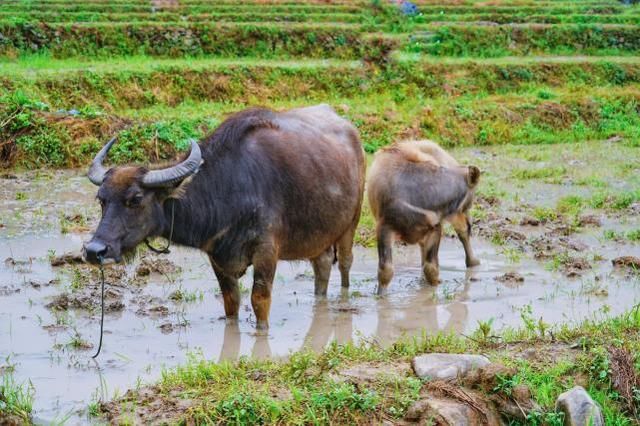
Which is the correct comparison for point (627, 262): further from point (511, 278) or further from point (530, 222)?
point (530, 222)

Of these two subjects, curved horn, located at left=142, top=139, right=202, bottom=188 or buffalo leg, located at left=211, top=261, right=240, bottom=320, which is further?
buffalo leg, located at left=211, top=261, right=240, bottom=320

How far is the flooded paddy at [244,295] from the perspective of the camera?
584cm

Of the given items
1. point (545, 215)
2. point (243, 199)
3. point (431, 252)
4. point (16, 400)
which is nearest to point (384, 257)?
point (431, 252)

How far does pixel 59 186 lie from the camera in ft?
34.3

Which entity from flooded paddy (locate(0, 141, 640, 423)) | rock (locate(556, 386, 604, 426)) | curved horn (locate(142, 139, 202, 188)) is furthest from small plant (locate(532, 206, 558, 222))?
rock (locate(556, 386, 604, 426))

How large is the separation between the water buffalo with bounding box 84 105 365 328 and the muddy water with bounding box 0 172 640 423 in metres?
0.38

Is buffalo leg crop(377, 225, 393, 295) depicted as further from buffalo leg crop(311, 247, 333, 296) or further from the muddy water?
buffalo leg crop(311, 247, 333, 296)

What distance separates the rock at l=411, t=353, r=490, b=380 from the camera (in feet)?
16.0

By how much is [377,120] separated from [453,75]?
12.0 ft

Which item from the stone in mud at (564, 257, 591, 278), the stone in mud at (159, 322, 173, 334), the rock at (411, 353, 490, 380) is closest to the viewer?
the rock at (411, 353, 490, 380)

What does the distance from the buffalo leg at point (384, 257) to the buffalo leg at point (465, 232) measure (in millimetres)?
671

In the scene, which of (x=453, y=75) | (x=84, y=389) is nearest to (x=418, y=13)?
(x=453, y=75)

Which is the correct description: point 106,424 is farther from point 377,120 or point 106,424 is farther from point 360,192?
point 377,120

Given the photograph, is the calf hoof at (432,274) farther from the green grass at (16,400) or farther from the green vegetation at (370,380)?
the green grass at (16,400)
